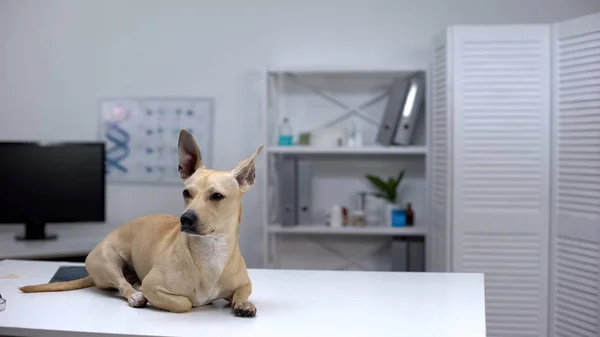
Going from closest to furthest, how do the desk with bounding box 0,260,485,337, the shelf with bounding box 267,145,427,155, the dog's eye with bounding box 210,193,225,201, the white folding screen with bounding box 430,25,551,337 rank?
the desk with bounding box 0,260,485,337
the dog's eye with bounding box 210,193,225,201
the white folding screen with bounding box 430,25,551,337
the shelf with bounding box 267,145,427,155

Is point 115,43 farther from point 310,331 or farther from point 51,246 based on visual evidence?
point 310,331

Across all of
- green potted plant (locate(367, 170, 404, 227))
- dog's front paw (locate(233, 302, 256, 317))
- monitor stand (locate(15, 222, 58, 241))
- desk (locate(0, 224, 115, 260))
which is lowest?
desk (locate(0, 224, 115, 260))

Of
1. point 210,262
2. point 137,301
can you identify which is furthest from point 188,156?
point 137,301

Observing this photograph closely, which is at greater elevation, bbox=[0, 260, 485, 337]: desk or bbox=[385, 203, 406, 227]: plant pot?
bbox=[385, 203, 406, 227]: plant pot

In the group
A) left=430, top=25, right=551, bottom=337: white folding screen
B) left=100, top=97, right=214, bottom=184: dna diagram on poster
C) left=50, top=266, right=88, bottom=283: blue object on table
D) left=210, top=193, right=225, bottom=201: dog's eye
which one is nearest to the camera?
left=210, top=193, right=225, bottom=201: dog's eye

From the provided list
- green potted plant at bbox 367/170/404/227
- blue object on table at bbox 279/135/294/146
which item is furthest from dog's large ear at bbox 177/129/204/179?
green potted plant at bbox 367/170/404/227

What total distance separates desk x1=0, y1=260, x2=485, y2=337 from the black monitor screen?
1667 mm

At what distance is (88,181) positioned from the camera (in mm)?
3957

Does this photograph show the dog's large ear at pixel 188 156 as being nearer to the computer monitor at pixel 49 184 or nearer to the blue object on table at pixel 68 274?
the blue object on table at pixel 68 274

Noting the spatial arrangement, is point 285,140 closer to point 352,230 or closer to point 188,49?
point 352,230

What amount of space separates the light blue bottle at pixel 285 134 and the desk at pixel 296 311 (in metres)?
1.71

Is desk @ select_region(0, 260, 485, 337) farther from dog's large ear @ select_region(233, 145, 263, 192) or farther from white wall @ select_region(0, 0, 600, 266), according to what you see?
white wall @ select_region(0, 0, 600, 266)

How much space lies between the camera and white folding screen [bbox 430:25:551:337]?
3.45 meters

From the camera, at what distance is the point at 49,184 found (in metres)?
3.92
